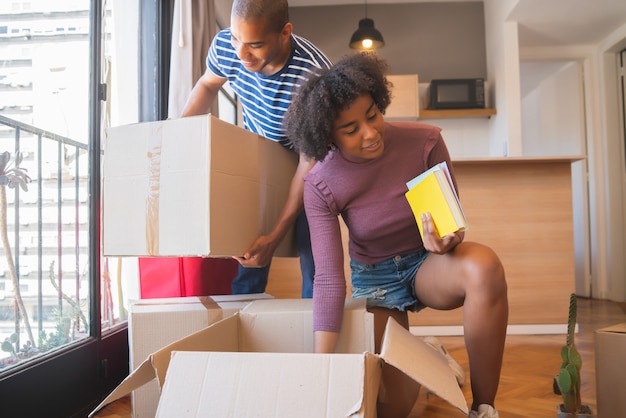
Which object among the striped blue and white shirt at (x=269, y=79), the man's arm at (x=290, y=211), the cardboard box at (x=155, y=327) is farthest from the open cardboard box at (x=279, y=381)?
the striped blue and white shirt at (x=269, y=79)

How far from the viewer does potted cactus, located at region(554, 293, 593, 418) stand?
1.29m

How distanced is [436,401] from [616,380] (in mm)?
594

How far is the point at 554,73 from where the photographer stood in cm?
578

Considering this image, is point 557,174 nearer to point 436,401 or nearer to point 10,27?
point 436,401

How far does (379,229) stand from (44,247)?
0.99 meters

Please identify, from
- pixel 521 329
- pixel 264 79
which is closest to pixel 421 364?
pixel 264 79

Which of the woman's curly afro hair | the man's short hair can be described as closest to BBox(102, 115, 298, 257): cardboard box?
the woman's curly afro hair

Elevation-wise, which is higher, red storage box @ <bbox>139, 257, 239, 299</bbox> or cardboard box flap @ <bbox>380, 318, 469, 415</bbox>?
red storage box @ <bbox>139, 257, 239, 299</bbox>

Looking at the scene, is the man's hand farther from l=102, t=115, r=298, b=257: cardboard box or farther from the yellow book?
the yellow book

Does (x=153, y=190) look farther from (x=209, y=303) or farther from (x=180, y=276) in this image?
(x=180, y=276)

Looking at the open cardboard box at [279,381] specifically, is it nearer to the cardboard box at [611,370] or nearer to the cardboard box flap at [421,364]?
the cardboard box flap at [421,364]

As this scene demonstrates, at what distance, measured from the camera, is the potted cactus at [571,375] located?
1.29 m

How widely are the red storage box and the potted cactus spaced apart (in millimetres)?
962

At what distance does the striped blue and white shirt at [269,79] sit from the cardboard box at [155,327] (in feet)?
1.57
